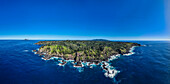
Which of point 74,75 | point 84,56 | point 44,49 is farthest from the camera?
point 44,49

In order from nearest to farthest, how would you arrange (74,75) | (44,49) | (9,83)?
1. (9,83)
2. (74,75)
3. (44,49)

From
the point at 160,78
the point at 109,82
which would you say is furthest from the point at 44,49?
the point at 160,78

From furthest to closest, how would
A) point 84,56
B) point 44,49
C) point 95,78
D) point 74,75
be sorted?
point 44,49, point 84,56, point 74,75, point 95,78

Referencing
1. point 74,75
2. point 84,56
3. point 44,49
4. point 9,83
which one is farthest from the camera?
point 44,49

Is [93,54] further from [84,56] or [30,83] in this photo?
[30,83]

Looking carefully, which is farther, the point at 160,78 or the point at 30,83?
the point at 160,78

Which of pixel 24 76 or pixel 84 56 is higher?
pixel 84 56

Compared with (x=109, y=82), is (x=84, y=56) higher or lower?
higher

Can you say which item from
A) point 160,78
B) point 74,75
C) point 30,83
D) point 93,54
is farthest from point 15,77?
point 160,78

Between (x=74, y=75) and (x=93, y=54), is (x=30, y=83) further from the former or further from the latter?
(x=93, y=54)
